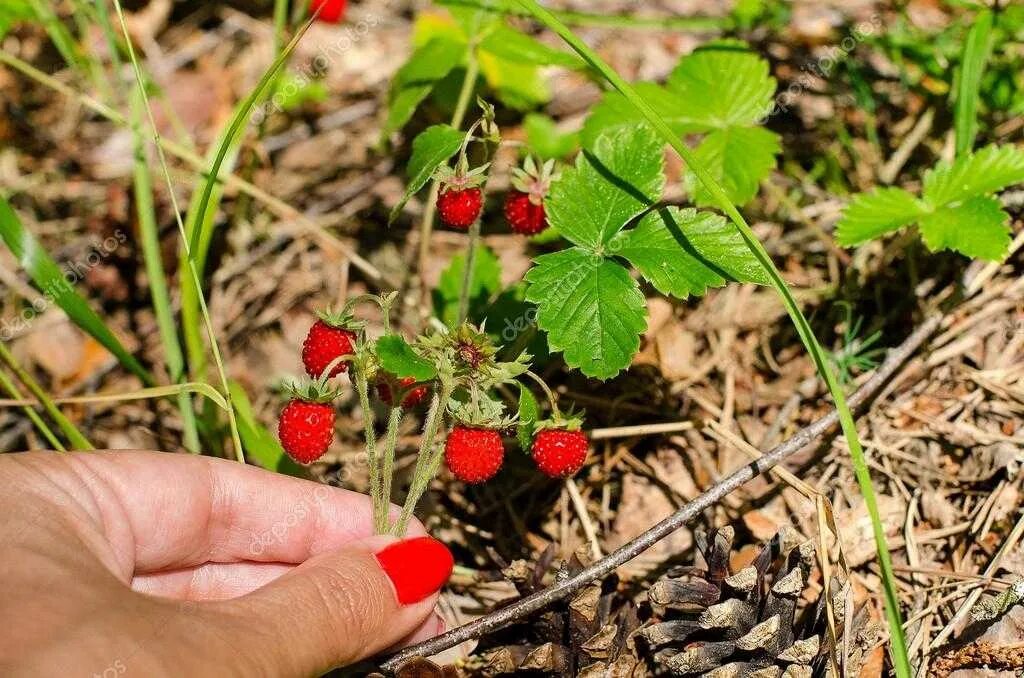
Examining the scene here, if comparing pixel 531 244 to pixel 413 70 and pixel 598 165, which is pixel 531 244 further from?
pixel 598 165

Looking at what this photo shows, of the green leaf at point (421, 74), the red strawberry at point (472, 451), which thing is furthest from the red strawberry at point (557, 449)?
the green leaf at point (421, 74)

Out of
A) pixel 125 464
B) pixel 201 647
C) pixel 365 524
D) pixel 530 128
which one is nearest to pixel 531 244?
pixel 530 128

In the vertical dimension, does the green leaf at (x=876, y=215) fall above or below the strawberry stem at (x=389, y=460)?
above

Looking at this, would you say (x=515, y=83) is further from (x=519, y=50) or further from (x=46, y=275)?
(x=46, y=275)

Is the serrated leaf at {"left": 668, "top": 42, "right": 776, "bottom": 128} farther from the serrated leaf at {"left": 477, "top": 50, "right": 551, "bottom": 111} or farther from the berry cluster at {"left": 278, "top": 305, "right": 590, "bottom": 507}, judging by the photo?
the berry cluster at {"left": 278, "top": 305, "right": 590, "bottom": 507}

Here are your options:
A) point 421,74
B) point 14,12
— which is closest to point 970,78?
point 421,74

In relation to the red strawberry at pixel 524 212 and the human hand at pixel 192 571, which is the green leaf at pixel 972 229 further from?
the human hand at pixel 192 571
